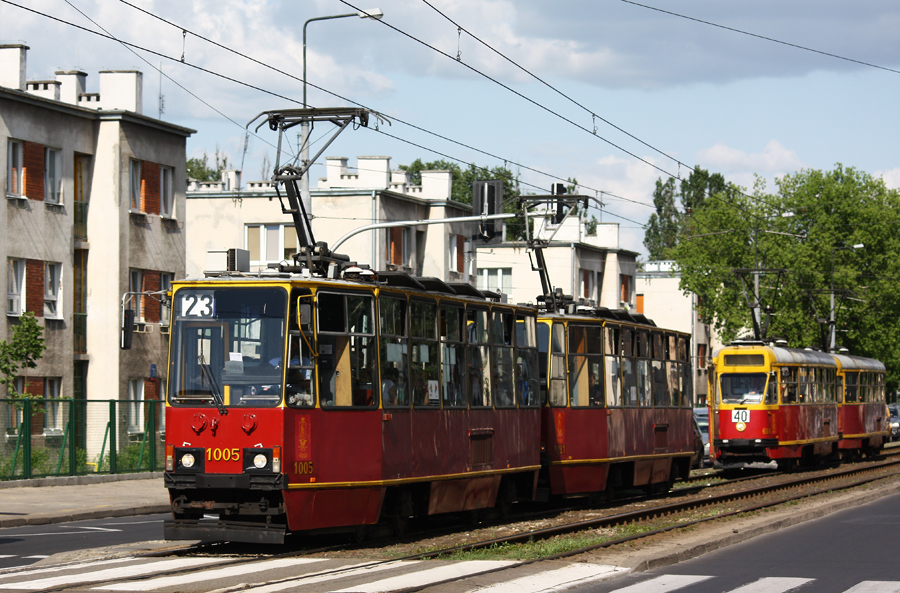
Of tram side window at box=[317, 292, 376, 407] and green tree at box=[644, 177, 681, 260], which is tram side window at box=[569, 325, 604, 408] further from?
green tree at box=[644, 177, 681, 260]

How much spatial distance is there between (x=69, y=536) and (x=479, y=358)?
5.80m

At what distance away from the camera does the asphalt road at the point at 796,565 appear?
39.8ft

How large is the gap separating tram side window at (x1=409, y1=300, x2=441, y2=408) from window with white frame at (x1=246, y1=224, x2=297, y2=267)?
34.0 m

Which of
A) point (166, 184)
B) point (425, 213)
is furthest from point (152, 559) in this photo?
point (425, 213)

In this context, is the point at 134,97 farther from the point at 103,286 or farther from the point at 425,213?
the point at 425,213

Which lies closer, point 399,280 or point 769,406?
point 399,280

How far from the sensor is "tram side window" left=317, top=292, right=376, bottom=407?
14539 mm

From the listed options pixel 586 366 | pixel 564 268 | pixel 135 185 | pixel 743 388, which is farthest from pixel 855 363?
pixel 564 268

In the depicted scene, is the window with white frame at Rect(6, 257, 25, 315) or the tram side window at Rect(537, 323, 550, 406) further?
the window with white frame at Rect(6, 257, 25, 315)

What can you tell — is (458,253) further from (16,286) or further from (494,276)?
(16,286)

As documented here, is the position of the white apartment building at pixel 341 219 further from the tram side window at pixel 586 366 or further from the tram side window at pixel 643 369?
the tram side window at pixel 586 366

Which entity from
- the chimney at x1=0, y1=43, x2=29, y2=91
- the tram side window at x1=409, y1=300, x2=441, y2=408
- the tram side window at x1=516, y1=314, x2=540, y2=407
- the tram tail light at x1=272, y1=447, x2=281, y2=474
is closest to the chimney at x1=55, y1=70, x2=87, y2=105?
the chimney at x1=0, y1=43, x2=29, y2=91

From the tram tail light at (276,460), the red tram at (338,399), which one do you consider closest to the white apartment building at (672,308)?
the red tram at (338,399)

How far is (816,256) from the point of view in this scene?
7212 cm
